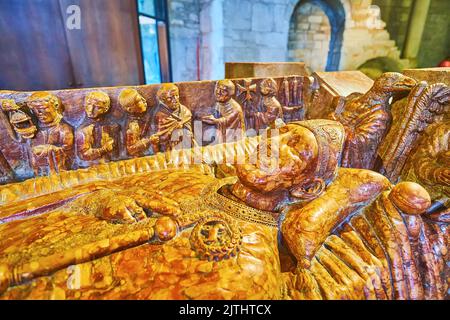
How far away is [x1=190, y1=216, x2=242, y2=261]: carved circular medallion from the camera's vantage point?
4.56 feet

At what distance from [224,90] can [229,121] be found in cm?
38

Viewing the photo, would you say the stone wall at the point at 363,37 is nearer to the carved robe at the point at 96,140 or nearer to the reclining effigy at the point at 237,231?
the reclining effigy at the point at 237,231

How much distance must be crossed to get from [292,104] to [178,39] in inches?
230

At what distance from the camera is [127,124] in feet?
8.46

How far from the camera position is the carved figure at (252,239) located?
1.28 metres

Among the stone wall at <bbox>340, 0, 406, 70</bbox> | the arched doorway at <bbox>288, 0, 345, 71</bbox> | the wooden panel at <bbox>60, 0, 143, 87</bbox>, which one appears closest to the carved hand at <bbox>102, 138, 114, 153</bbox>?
the wooden panel at <bbox>60, 0, 143, 87</bbox>

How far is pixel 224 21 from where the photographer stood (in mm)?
7324

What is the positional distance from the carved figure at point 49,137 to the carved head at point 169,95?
93 cm

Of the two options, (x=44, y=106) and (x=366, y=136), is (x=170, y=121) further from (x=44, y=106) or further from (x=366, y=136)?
(x=366, y=136)

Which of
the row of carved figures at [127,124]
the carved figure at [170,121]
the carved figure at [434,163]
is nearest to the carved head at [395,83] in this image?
the carved figure at [434,163]

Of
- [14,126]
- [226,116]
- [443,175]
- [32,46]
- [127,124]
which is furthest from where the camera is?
[32,46]

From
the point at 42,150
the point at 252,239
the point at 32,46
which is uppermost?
the point at 32,46

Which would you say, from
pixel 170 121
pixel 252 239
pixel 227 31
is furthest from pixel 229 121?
pixel 227 31
